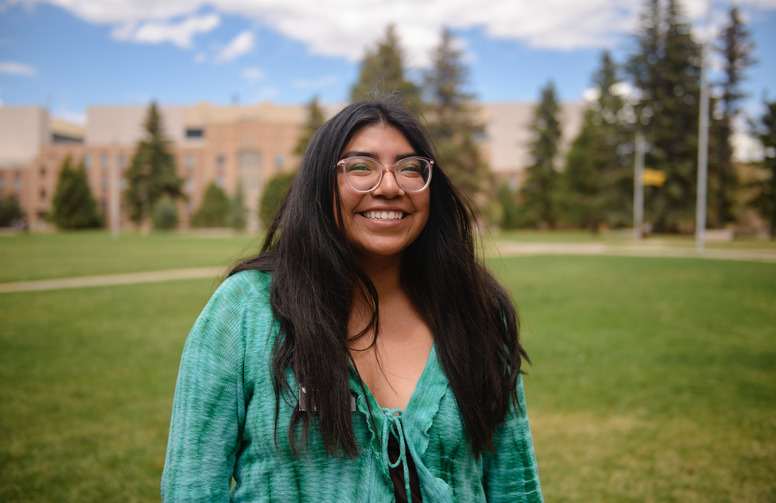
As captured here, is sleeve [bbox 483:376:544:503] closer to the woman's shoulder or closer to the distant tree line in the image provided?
the woman's shoulder

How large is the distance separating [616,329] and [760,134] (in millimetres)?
34185

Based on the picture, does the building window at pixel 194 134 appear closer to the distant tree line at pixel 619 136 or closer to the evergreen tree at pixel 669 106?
the distant tree line at pixel 619 136

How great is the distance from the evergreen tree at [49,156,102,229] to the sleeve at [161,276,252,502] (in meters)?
A: 62.9

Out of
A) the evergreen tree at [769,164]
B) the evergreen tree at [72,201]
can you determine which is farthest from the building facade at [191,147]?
the evergreen tree at [769,164]

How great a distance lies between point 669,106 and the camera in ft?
121

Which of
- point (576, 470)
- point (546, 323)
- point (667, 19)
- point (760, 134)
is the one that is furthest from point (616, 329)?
point (667, 19)

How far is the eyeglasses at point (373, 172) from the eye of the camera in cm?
153

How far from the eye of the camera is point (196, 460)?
4.28 ft

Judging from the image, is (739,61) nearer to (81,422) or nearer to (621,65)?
(621,65)

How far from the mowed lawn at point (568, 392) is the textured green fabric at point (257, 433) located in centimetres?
50

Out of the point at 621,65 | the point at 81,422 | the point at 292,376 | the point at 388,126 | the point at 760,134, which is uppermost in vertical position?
the point at 621,65

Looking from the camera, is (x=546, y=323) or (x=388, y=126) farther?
(x=546, y=323)

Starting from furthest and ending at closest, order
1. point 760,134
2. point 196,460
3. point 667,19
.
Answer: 1. point 667,19
2. point 760,134
3. point 196,460

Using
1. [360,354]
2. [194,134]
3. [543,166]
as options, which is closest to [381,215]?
[360,354]
